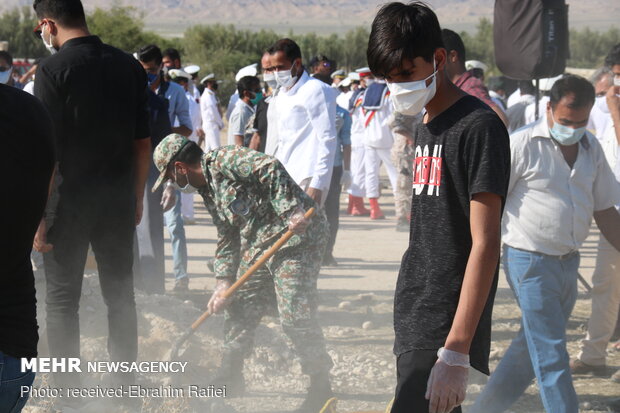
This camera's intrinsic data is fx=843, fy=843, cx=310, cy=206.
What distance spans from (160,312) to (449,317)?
3.61 metres

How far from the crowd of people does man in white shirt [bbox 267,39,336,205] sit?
0.01 metres

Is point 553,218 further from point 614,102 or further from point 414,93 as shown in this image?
point 614,102

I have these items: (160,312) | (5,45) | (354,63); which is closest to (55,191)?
(160,312)

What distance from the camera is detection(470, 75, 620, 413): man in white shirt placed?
3863 millimetres

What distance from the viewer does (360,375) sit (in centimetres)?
519

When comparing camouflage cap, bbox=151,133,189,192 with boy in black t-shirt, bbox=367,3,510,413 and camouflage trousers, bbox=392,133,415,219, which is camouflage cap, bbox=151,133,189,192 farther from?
camouflage trousers, bbox=392,133,415,219

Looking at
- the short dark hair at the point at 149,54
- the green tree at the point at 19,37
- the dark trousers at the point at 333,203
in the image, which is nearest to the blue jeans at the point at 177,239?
the short dark hair at the point at 149,54

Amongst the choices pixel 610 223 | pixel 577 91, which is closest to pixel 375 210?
pixel 610 223

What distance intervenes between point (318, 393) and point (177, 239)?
2890 mm

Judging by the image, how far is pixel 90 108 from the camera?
4102 mm

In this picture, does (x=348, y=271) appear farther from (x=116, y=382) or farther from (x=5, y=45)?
(x=5, y=45)

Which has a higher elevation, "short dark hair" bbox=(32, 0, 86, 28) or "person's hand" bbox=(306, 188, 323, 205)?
"short dark hair" bbox=(32, 0, 86, 28)

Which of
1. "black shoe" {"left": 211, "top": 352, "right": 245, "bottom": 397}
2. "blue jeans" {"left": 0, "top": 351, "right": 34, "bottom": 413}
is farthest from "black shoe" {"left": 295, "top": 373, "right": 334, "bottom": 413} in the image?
"blue jeans" {"left": 0, "top": 351, "right": 34, "bottom": 413}

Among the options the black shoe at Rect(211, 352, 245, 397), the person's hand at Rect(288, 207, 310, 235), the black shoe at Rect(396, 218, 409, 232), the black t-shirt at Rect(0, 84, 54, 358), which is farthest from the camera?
the black shoe at Rect(396, 218, 409, 232)
